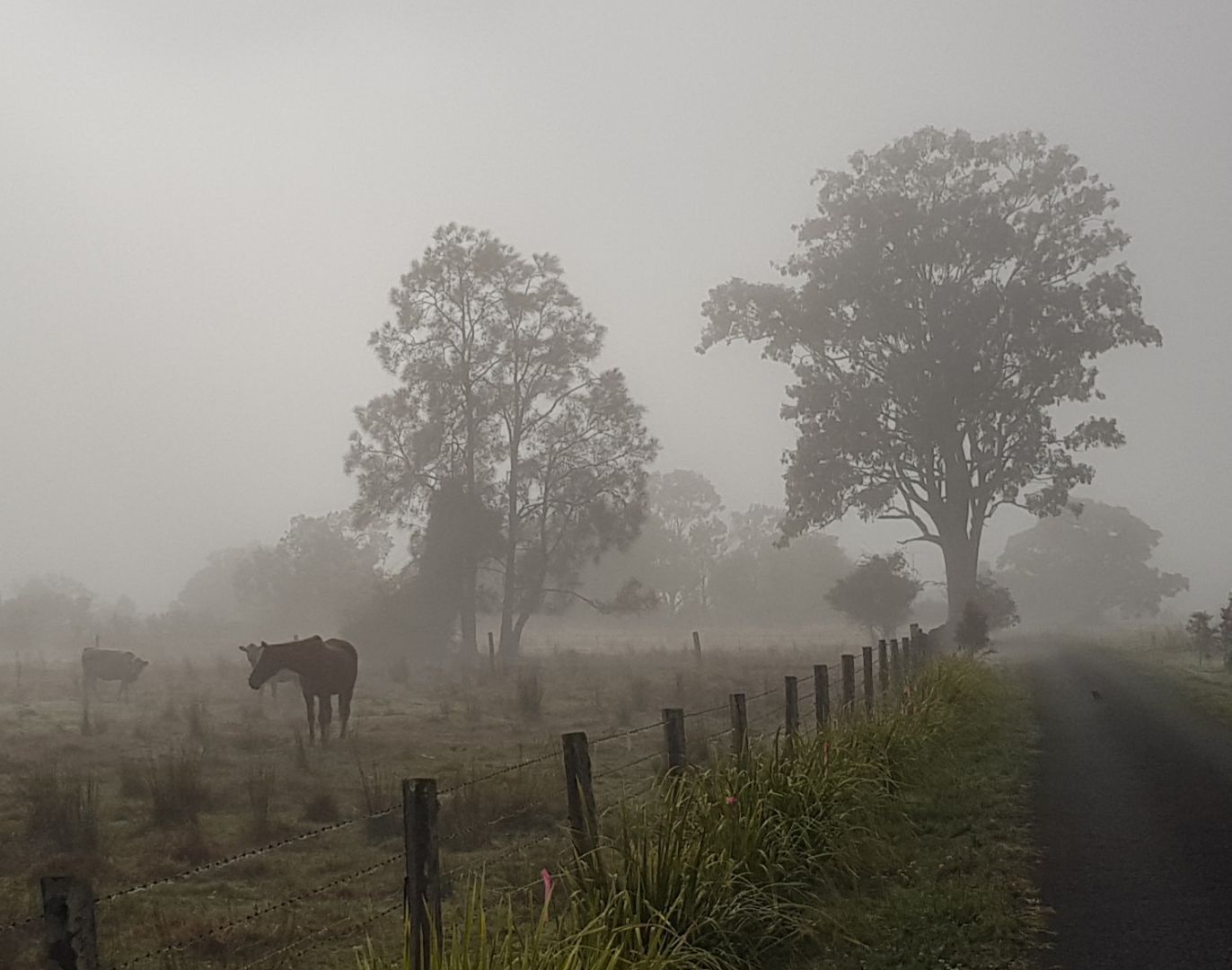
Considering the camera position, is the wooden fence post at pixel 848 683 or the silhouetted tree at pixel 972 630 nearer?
the wooden fence post at pixel 848 683

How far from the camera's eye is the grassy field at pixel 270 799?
7797 millimetres

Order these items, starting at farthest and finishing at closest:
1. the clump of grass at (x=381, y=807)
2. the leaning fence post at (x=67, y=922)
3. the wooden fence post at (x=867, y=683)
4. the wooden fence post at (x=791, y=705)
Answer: the wooden fence post at (x=867, y=683) → the clump of grass at (x=381, y=807) → the wooden fence post at (x=791, y=705) → the leaning fence post at (x=67, y=922)

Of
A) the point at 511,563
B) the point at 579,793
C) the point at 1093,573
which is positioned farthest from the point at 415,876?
the point at 1093,573

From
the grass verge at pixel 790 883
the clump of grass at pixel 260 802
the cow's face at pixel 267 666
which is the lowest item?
the clump of grass at pixel 260 802

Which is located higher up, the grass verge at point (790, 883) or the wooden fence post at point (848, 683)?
the wooden fence post at point (848, 683)

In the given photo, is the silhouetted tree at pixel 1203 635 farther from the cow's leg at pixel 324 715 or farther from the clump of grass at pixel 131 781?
the clump of grass at pixel 131 781

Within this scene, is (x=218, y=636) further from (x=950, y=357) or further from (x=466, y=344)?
(x=950, y=357)

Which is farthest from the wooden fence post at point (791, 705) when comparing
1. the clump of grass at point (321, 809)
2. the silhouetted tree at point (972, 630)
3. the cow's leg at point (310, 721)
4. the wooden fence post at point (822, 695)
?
the silhouetted tree at point (972, 630)

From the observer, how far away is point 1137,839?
28.1 ft

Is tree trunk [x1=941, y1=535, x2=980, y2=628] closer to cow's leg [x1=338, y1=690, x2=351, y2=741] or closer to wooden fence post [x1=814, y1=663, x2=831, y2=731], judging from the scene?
cow's leg [x1=338, y1=690, x2=351, y2=741]

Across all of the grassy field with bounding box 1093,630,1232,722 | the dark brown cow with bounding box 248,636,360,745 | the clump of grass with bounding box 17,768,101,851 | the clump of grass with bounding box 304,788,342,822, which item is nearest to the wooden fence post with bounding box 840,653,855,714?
the clump of grass with bounding box 304,788,342,822

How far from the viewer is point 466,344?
3769cm

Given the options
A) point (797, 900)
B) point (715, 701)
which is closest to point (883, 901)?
point (797, 900)

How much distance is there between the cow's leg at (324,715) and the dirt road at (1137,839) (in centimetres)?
1096
